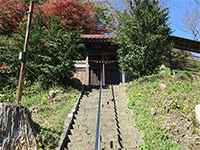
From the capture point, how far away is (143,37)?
954 inches

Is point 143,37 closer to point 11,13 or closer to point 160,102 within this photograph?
point 160,102

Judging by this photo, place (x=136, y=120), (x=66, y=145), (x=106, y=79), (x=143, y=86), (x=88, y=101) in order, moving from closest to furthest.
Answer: (x=66, y=145), (x=136, y=120), (x=88, y=101), (x=143, y=86), (x=106, y=79)

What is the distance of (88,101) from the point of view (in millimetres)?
20172

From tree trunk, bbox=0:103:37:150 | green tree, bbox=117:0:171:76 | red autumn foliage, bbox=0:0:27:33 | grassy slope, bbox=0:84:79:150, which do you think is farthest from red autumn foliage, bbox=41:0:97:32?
tree trunk, bbox=0:103:37:150

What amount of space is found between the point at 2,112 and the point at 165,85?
10411mm

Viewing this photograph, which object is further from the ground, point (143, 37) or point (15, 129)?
point (143, 37)

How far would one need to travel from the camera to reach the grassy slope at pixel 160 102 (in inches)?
568

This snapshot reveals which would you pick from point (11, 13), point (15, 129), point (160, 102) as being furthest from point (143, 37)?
point (15, 129)

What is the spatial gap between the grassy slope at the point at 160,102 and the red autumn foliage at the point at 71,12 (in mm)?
9503

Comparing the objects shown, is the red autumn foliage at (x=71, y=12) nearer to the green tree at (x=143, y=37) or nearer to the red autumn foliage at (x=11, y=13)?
the red autumn foliage at (x=11, y=13)

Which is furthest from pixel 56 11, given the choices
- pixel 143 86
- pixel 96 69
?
pixel 143 86

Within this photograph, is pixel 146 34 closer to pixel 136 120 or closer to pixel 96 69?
pixel 96 69

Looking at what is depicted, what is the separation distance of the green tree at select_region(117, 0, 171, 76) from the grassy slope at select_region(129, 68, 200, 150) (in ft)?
3.84

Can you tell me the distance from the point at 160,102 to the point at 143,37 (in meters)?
6.86
